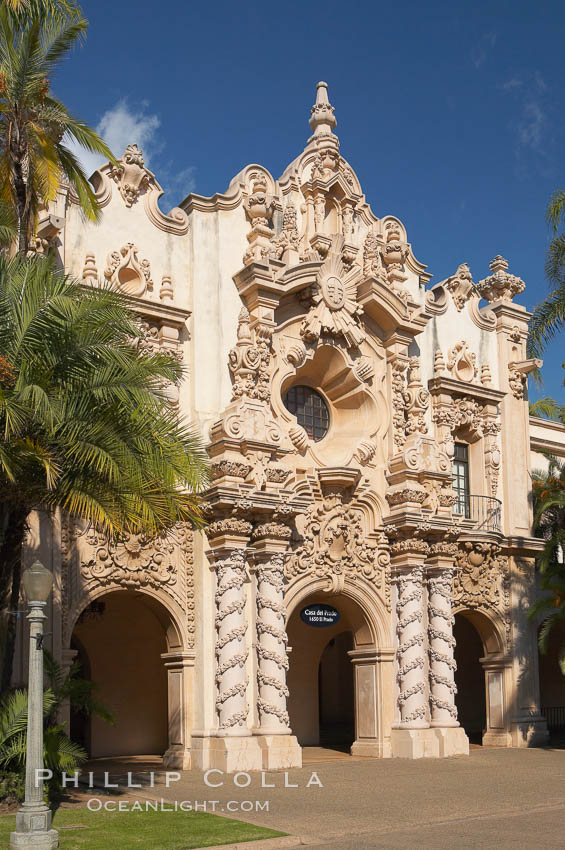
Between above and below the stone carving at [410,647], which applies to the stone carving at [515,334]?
above

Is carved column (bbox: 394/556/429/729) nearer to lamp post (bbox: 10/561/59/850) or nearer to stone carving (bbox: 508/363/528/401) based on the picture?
stone carving (bbox: 508/363/528/401)

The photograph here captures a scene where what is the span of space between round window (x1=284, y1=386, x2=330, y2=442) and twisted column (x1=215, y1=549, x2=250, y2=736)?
4.69 m

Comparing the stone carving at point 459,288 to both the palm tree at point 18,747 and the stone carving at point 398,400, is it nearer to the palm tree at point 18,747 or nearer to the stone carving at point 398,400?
the stone carving at point 398,400

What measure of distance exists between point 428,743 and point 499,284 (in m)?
13.2

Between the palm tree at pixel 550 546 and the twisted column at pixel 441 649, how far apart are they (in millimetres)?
2387

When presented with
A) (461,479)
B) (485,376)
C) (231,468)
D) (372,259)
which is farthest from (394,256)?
(231,468)

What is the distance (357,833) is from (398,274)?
15.8 m

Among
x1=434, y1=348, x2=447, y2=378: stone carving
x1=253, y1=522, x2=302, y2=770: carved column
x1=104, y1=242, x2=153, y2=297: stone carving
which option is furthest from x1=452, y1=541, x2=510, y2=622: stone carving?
x1=104, y1=242, x2=153, y2=297: stone carving

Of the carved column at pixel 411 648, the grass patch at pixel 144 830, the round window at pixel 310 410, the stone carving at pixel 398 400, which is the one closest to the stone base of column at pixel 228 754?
the carved column at pixel 411 648

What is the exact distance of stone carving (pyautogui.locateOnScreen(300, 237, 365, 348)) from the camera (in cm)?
2409

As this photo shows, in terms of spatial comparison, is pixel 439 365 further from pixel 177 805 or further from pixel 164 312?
pixel 177 805

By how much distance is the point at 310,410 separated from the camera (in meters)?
25.2

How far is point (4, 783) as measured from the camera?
14273 millimetres

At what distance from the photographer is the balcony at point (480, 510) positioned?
27.0m
